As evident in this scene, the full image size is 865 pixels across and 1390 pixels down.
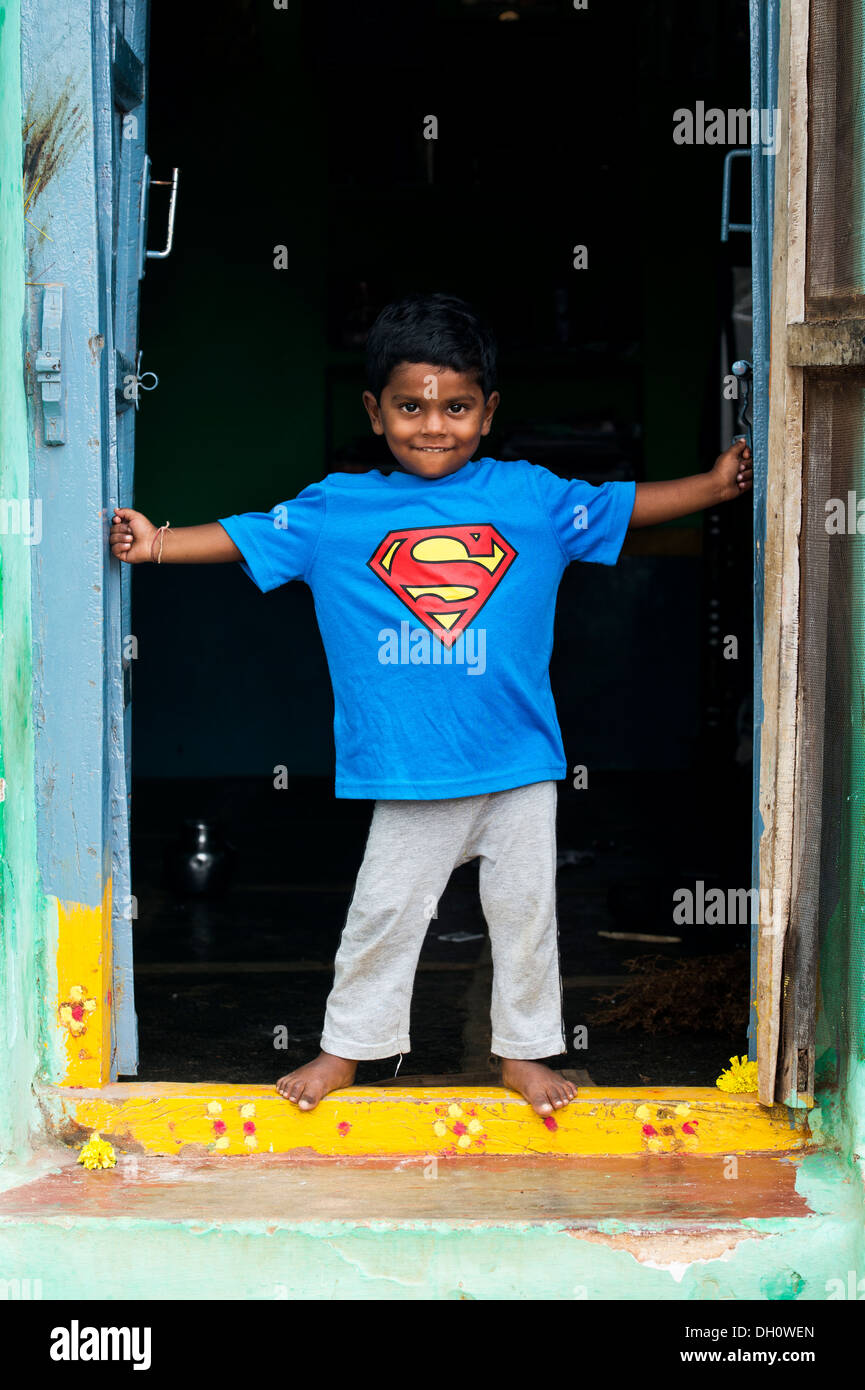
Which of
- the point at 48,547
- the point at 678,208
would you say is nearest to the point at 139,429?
the point at 678,208

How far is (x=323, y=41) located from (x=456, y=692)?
6.98 metres

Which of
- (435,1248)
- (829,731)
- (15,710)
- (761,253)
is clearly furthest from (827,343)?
(435,1248)

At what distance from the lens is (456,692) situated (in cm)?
277

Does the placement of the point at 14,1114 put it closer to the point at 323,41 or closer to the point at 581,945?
the point at 581,945

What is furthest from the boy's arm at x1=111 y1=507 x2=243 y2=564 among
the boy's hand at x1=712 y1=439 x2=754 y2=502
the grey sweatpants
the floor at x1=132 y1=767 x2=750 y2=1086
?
the floor at x1=132 y1=767 x2=750 y2=1086

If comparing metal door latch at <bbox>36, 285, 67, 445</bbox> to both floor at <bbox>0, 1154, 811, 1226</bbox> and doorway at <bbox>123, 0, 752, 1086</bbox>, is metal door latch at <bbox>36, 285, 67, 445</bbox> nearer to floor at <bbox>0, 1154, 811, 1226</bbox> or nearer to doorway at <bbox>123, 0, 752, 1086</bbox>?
floor at <bbox>0, 1154, 811, 1226</bbox>

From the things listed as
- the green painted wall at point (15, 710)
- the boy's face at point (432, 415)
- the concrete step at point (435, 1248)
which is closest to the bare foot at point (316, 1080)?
the concrete step at point (435, 1248)

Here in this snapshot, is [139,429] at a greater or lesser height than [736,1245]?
greater

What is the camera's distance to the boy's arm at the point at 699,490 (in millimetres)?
2781

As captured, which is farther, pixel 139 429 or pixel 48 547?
pixel 139 429

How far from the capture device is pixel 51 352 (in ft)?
8.59

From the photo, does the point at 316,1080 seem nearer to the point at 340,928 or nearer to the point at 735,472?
the point at 735,472

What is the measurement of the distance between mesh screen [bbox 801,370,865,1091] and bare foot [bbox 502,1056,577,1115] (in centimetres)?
43

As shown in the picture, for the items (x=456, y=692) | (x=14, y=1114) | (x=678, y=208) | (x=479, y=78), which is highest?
(x=479, y=78)
